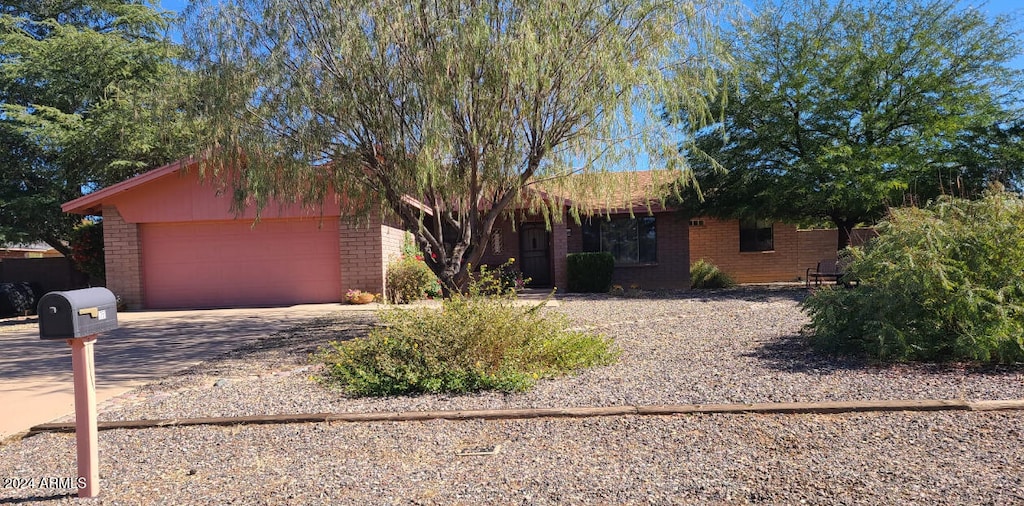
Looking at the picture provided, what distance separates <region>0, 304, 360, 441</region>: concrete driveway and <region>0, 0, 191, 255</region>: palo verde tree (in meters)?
4.37

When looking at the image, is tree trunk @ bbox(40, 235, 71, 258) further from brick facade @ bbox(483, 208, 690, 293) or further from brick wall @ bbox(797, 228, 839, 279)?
brick wall @ bbox(797, 228, 839, 279)

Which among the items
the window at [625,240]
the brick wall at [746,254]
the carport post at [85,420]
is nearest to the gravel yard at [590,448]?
the carport post at [85,420]

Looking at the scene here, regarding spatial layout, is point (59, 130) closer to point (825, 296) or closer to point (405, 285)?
point (405, 285)

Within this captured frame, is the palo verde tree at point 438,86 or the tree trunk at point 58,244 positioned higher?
the palo verde tree at point 438,86

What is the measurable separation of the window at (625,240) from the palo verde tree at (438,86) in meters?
10.1

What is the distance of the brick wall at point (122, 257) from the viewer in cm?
1541

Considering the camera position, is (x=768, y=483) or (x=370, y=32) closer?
(x=768, y=483)

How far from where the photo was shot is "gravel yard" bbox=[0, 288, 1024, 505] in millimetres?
3650

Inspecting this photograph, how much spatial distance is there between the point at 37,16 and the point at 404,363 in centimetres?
2207

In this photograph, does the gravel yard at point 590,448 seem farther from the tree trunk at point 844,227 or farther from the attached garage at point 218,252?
the tree trunk at point 844,227

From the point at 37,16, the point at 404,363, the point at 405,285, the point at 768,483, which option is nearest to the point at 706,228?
the point at 405,285

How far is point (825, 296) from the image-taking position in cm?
773

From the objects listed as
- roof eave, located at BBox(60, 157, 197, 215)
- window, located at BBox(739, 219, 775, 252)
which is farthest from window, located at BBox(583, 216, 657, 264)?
roof eave, located at BBox(60, 157, 197, 215)

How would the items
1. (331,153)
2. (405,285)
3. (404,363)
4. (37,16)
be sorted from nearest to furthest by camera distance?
(404,363) → (331,153) → (405,285) → (37,16)
